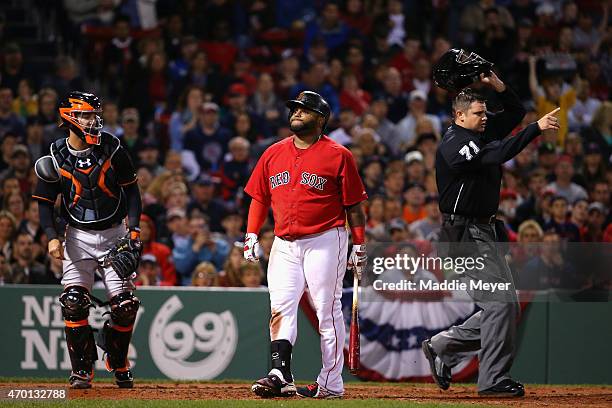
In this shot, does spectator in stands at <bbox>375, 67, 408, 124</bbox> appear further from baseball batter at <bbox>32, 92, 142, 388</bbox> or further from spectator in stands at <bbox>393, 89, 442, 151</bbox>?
baseball batter at <bbox>32, 92, 142, 388</bbox>

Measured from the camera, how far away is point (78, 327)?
964cm

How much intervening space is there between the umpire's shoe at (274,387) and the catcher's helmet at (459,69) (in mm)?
2704

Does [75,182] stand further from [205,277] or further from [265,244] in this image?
[265,244]

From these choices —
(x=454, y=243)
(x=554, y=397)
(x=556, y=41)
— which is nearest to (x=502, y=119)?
(x=454, y=243)

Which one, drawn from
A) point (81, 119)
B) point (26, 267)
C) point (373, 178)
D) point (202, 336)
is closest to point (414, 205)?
point (373, 178)

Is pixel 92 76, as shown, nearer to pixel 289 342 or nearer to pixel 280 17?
pixel 280 17

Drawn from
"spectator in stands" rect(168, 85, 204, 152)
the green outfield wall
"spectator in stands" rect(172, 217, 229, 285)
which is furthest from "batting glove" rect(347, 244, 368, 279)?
"spectator in stands" rect(168, 85, 204, 152)

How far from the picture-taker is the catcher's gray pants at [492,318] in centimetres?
922

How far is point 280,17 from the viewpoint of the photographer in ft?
64.5

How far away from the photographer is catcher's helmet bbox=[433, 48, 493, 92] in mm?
9656

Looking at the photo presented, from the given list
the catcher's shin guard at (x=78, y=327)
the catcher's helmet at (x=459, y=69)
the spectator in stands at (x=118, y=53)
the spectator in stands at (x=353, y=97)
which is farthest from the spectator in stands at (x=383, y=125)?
the catcher's shin guard at (x=78, y=327)

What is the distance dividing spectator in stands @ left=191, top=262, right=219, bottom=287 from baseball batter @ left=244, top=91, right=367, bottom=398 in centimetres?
368

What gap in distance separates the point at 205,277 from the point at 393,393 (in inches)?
138

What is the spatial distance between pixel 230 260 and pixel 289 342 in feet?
12.5
